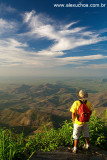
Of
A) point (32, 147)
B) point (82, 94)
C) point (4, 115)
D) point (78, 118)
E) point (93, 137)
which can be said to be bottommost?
point (4, 115)

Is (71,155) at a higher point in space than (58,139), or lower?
lower

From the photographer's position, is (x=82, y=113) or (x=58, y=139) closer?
(x=82, y=113)

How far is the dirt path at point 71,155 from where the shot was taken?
154 inches

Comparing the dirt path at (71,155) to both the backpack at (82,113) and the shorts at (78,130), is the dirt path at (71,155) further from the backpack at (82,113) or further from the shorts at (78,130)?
the backpack at (82,113)

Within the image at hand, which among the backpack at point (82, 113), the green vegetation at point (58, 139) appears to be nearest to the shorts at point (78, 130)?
the backpack at point (82, 113)

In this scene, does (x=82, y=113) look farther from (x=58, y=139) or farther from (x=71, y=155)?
(x=58, y=139)

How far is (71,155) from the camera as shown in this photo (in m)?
4.04

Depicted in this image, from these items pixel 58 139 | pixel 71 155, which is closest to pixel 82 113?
pixel 71 155

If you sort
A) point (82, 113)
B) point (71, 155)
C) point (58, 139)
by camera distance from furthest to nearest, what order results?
point (58, 139)
point (82, 113)
point (71, 155)

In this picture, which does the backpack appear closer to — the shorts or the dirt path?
the shorts

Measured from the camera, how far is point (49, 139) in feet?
16.6

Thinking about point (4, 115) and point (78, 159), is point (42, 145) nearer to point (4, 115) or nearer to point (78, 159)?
point (78, 159)

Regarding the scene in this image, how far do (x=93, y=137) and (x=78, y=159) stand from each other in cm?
147

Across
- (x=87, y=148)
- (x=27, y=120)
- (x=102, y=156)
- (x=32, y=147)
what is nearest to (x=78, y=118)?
(x=87, y=148)
